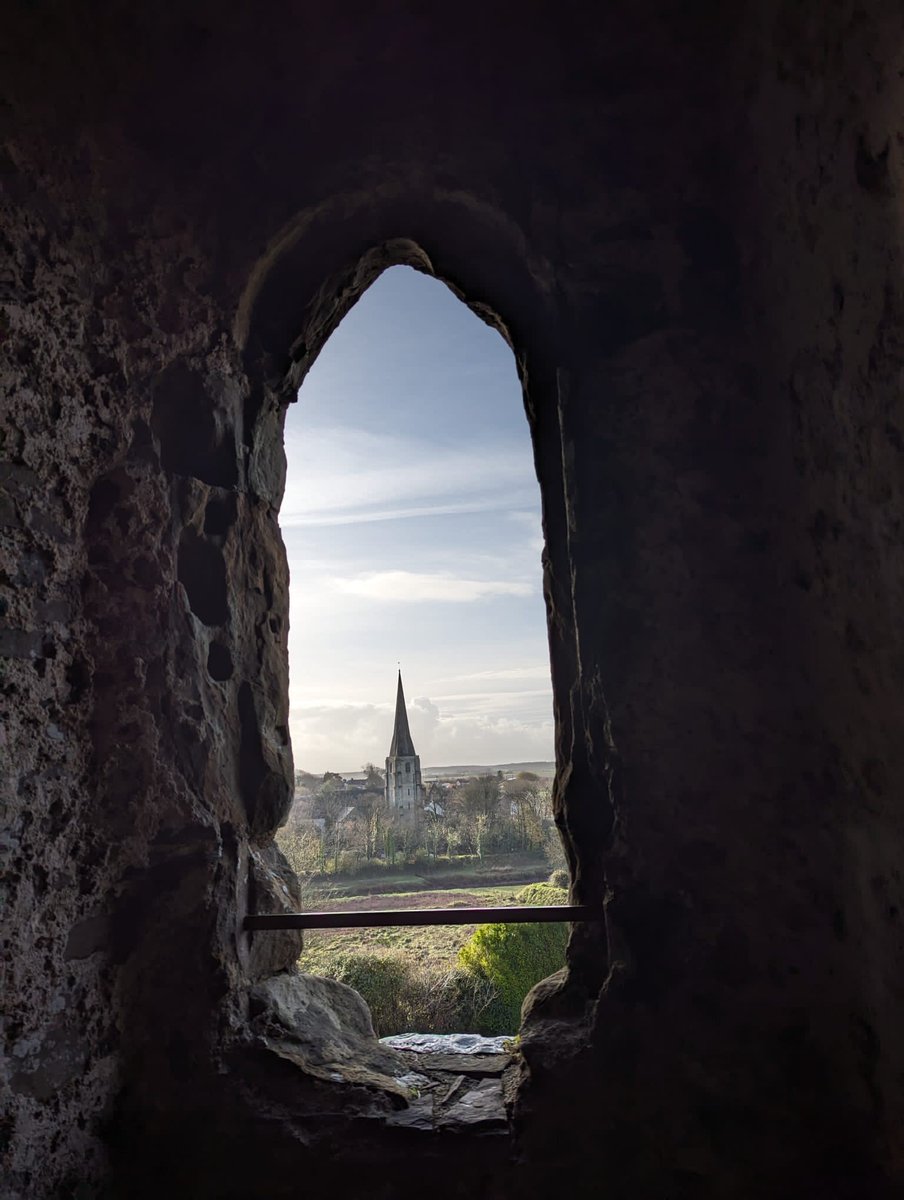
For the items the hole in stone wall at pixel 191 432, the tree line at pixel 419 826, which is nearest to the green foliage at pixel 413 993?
the tree line at pixel 419 826

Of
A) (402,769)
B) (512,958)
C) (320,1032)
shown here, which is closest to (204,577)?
(320,1032)

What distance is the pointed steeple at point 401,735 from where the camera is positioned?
21.6 ft

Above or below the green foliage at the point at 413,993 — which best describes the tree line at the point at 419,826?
above

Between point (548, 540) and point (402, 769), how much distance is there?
15.2 ft

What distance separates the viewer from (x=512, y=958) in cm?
821

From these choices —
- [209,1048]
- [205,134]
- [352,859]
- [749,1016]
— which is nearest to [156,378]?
[205,134]

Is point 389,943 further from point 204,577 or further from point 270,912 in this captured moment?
point 204,577

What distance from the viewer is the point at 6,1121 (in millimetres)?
1616

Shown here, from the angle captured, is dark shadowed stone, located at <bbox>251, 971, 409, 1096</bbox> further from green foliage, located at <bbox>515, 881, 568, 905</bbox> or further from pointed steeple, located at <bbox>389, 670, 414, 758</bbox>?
green foliage, located at <bbox>515, 881, 568, 905</bbox>

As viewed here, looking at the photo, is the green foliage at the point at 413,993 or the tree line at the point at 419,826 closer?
the tree line at the point at 419,826

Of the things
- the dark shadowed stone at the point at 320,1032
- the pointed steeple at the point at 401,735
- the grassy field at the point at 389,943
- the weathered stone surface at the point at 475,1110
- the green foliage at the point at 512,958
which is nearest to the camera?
the weathered stone surface at the point at 475,1110

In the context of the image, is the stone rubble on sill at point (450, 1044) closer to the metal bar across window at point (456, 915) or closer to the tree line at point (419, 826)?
the metal bar across window at point (456, 915)

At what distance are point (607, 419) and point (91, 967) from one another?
Answer: 6.64 feet

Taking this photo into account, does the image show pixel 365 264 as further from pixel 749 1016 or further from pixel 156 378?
pixel 749 1016
